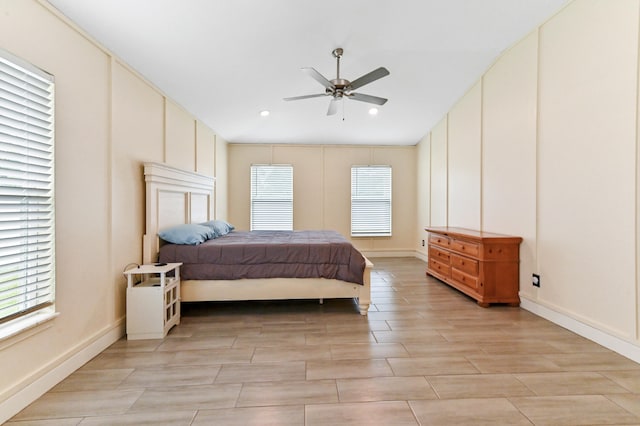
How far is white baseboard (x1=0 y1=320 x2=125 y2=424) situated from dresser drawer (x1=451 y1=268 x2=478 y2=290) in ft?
12.4

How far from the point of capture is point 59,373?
1.92 meters

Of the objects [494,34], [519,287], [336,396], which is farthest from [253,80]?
[519,287]

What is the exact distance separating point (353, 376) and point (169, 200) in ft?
9.46

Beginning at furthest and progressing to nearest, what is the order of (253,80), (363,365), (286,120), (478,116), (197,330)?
(286,120) → (478,116) → (253,80) → (197,330) → (363,365)

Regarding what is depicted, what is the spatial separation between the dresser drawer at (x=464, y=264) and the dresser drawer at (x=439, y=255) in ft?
0.50

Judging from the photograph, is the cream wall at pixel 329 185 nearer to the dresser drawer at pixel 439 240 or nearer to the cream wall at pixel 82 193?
the dresser drawer at pixel 439 240

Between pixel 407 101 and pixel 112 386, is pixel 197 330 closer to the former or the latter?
pixel 112 386

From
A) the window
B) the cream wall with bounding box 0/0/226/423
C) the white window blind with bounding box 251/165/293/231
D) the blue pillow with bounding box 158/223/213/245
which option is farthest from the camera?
the window

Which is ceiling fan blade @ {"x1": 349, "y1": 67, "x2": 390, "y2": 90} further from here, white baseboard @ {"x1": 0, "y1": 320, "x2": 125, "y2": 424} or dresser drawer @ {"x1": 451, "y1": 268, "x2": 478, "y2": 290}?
white baseboard @ {"x1": 0, "y1": 320, "x2": 125, "y2": 424}

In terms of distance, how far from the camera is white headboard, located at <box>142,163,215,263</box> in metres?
2.97

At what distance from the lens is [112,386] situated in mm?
1872

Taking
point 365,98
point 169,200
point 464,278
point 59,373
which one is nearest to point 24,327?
point 59,373

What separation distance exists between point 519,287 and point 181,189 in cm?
437

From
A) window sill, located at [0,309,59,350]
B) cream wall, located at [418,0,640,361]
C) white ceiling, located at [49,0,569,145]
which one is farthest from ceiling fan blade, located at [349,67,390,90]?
window sill, located at [0,309,59,350]
